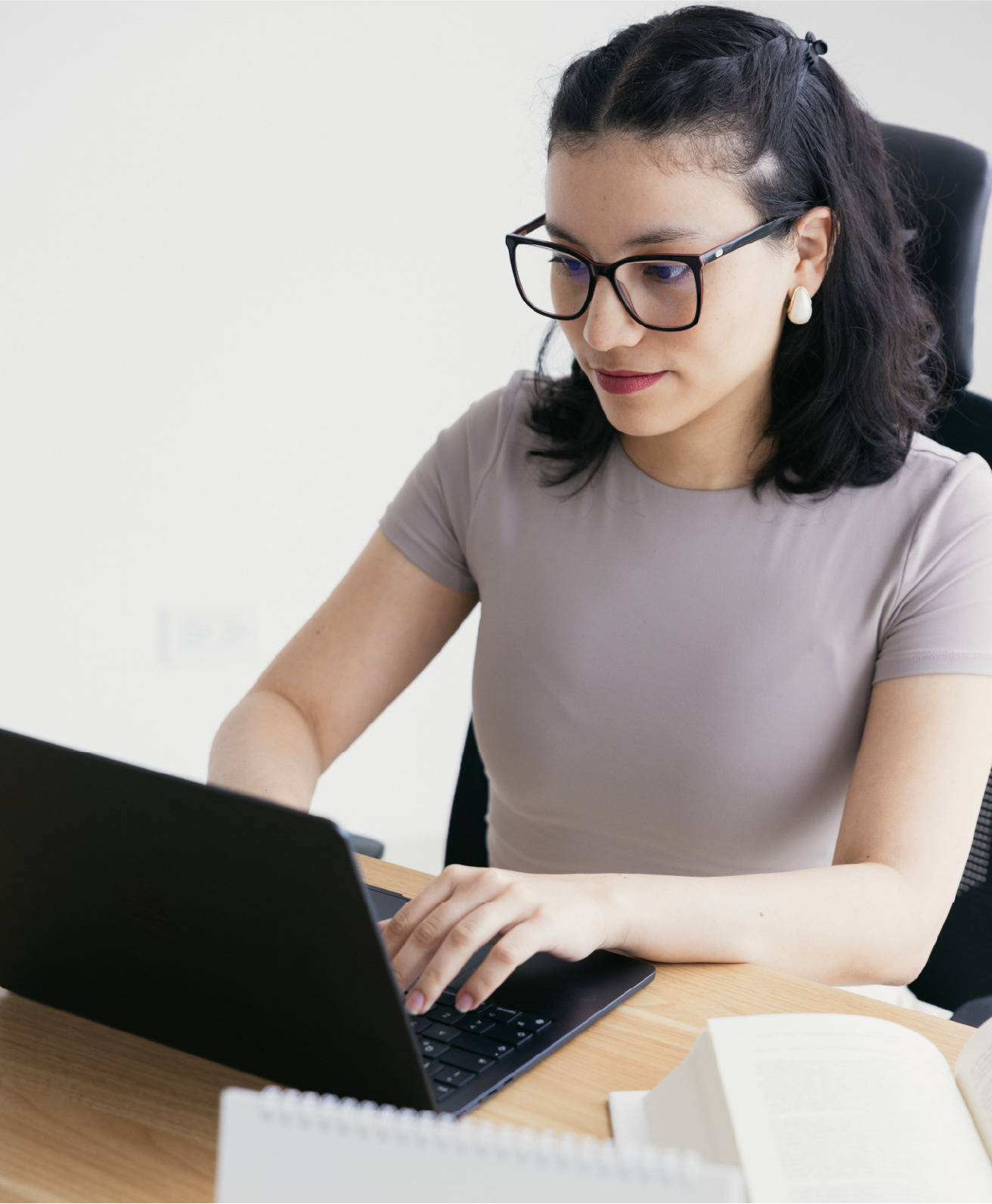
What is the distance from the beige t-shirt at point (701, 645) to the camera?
107 cm

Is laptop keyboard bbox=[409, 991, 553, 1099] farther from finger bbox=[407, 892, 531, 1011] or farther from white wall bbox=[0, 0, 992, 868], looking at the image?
white wall bbox=[0, 0, 992, 868]

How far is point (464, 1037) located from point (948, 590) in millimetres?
601

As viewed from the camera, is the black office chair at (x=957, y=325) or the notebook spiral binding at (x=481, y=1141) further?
the black office chair at (x=957, y=325)

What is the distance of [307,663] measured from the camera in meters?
1.21

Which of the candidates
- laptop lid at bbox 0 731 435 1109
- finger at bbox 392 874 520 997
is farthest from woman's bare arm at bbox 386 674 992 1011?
laptop lid at bbox 0 731 435 1109

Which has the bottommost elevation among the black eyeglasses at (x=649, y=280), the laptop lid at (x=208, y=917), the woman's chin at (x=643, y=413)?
the laptop lid at (x=208, y=917)

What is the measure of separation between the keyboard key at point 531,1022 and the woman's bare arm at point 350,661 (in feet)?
1.39

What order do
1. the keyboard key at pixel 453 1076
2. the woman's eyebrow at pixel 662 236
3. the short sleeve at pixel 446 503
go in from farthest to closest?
the short sleeve at pixel 446 503
the woman's eyebrow at pixel 662 236
the keyboard key at pixel 453 1076

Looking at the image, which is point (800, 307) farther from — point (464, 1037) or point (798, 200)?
point (464, 1037)

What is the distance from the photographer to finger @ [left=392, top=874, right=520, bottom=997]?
696 millimetres

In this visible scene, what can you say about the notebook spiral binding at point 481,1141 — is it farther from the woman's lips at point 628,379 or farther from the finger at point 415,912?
the woman's lips at point 628,379

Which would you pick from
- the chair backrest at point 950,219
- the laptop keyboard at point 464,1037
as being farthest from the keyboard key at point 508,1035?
the chair backrest at point 950,219

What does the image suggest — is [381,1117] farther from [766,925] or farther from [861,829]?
[861,829]

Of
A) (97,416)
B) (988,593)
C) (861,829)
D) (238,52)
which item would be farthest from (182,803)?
(238,52)
